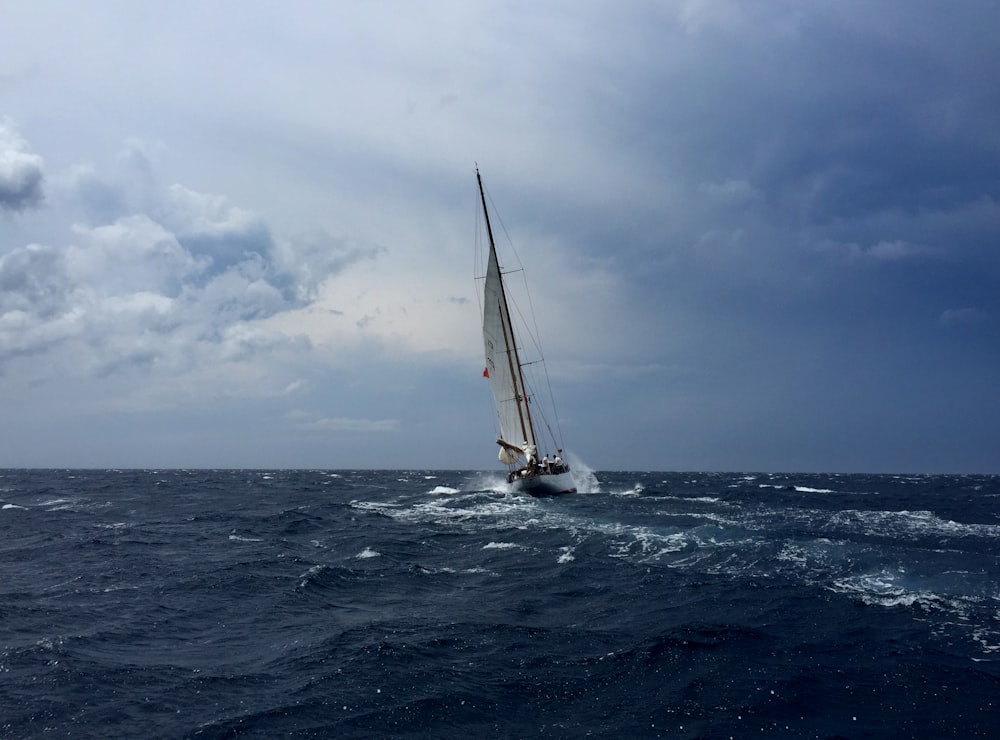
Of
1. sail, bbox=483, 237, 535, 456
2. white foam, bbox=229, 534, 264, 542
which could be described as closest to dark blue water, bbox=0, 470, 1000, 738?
white foam, bbox=229, 534, 264, 542

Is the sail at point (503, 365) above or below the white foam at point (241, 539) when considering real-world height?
above

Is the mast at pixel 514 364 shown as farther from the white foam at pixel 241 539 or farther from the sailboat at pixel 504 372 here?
the white foam at pixel 241 539

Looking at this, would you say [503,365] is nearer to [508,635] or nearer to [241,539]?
[241,539]

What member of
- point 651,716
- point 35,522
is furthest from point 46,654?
point 35,522

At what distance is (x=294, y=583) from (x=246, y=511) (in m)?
27.4

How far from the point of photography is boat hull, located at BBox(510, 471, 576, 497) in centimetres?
5219

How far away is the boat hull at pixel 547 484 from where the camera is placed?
2055 inches

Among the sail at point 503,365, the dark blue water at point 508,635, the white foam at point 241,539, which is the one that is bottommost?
the white foam at point 241,539

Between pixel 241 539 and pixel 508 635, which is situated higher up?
pixel 508 635

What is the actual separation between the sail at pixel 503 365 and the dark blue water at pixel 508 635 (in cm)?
2932

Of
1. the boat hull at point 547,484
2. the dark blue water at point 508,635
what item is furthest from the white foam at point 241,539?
the boat hull at point 547,484

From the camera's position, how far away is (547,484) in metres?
52.2

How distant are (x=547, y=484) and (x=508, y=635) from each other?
1476 inches

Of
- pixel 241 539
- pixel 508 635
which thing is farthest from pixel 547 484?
pixel 508 635
